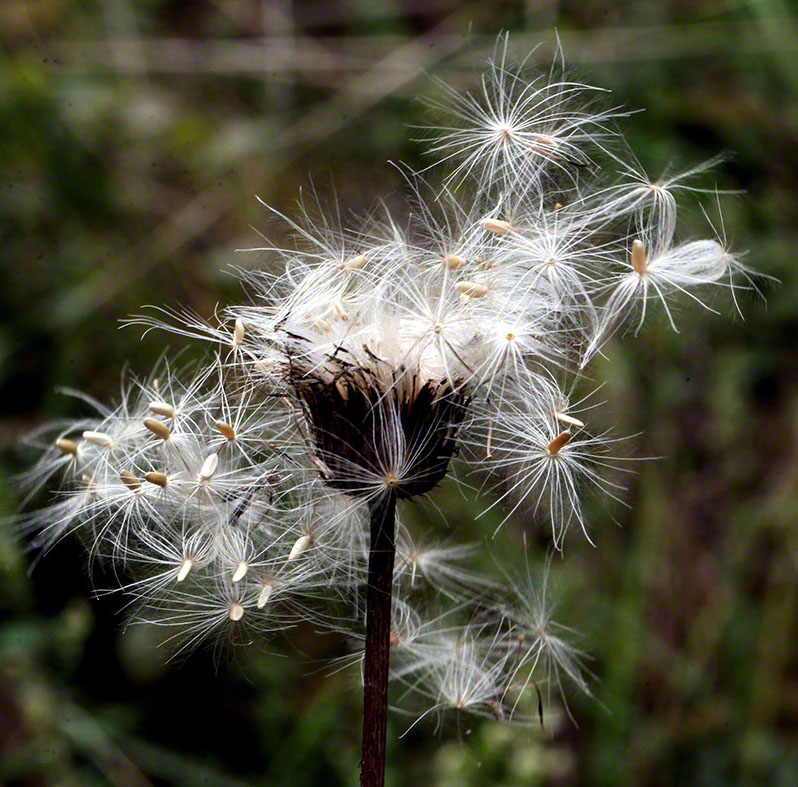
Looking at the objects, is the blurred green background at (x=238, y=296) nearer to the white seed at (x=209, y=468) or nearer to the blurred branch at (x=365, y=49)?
the blurred branch at (x=365, y=49)

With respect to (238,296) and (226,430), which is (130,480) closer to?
(226,430)

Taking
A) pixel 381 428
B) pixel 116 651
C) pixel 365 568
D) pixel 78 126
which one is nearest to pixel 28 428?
pixel 116 651

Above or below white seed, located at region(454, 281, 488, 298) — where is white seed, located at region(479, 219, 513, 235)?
above

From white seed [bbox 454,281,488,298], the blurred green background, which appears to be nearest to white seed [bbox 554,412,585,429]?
white seed [bbox 454,281,488,298]

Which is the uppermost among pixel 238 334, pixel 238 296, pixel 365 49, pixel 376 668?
pixel 365 49

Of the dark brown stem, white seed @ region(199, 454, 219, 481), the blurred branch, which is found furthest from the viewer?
the blurred branch

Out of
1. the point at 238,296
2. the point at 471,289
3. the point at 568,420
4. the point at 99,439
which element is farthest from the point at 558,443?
the point at 238,296

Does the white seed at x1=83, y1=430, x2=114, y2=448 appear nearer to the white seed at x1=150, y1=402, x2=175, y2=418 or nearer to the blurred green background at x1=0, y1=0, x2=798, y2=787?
the white seed at x1=150, y1=402, x2=175, y2=418

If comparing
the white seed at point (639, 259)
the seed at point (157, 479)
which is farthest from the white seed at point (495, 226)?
the seed at point (157, 479)

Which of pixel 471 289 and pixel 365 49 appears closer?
pixel 471 289
